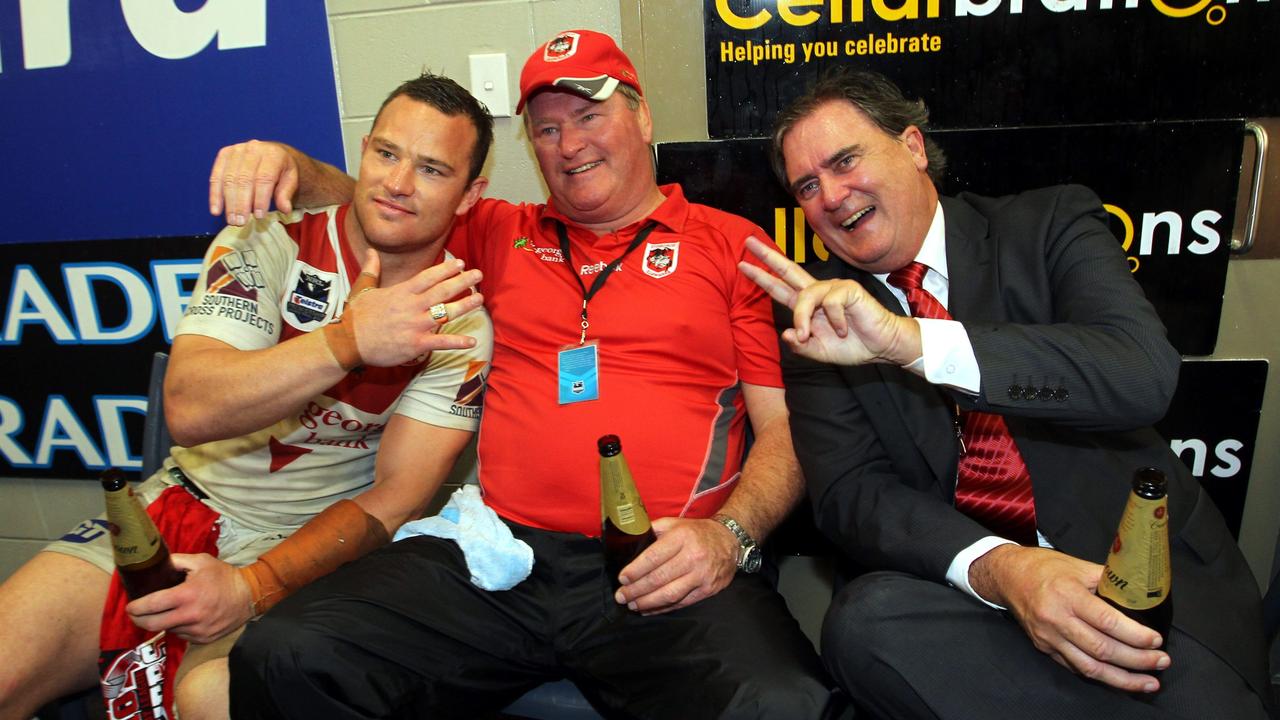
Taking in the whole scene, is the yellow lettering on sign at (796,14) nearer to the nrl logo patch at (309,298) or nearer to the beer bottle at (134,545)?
the nrl logo patch at (309,298)

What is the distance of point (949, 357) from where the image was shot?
4.03ft

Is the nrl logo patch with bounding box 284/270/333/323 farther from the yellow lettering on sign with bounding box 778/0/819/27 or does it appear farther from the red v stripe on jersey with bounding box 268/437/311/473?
the yellow lettering on sign with bounding box 778/0/819/27

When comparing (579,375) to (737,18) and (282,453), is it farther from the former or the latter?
(737,18)

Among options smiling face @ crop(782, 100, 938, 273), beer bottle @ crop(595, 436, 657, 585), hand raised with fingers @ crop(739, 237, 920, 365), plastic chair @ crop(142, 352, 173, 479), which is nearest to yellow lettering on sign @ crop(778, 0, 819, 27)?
smiling face @ crop(782, 100, 938, 273)

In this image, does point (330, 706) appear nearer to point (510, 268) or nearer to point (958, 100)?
point (510, 268)

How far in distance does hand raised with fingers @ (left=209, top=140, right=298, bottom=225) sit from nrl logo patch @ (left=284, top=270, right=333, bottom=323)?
0.16 m

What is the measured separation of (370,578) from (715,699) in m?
0.64

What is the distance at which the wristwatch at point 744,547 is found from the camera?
151 cm

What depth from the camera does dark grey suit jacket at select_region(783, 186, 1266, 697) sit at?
1.22 metres

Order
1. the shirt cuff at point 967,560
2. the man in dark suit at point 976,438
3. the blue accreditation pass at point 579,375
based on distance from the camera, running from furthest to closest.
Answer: the blue accreditation pass at point 579,375, the shirt cuff at point 967,560, the man in dark suit at point 976,438

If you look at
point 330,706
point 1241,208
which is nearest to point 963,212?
point 1241,208

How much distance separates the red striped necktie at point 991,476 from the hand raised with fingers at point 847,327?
24cm

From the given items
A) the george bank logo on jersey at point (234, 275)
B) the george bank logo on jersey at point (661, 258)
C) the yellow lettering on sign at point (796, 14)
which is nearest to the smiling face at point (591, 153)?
the george bank logo on jersey at point (661, 258)

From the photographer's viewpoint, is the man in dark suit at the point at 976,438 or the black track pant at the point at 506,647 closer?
the man in dark suit at the point at 976,438
